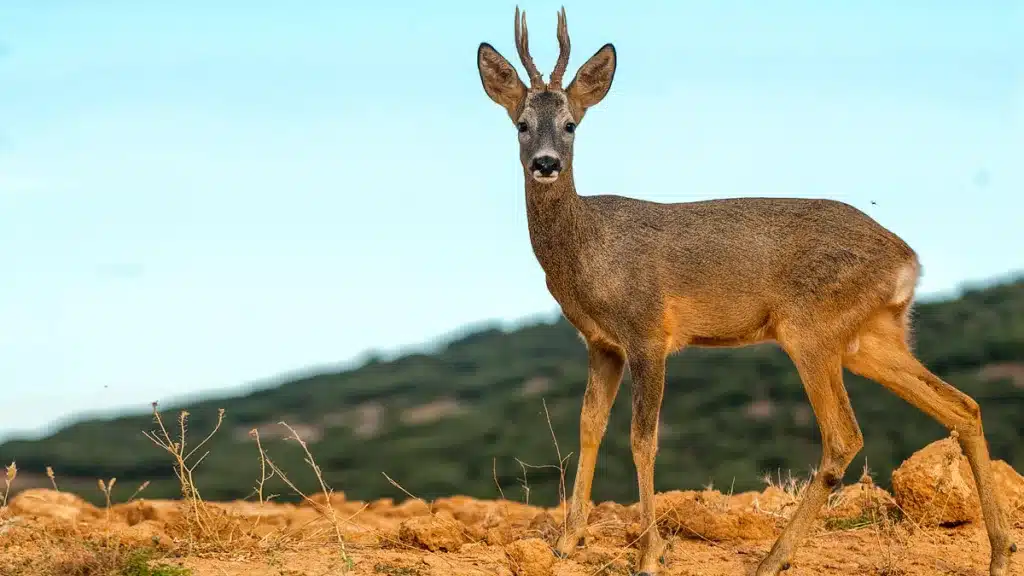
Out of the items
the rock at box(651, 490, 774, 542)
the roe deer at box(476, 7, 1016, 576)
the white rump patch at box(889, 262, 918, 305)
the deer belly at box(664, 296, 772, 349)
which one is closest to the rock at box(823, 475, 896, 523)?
the rock at box(651, 490, 774, 542)

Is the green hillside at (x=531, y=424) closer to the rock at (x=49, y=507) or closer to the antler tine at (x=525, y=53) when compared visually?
the rock at (x=49, y=507)

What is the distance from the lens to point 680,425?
4947 cm

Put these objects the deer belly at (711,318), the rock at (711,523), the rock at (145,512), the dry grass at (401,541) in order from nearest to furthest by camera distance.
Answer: the dry grass at (401,541) → the deer belly at (711,318) → the rock at (711,523) → the rock at (145,512)

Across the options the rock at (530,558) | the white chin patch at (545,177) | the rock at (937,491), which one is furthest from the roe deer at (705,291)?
the rock at (937,491)

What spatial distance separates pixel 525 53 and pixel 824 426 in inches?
139

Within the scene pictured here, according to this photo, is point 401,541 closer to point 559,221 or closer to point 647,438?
point 647,438

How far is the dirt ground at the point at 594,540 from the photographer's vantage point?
887 cm

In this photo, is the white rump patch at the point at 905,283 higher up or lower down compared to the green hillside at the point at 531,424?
higher up

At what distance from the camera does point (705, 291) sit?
9508 mm

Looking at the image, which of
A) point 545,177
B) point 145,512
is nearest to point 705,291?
point 545,177

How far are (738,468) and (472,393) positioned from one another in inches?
1034

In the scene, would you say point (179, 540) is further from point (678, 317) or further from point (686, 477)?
point (686, 477)

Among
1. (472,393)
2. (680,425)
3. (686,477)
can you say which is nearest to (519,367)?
(472,393)

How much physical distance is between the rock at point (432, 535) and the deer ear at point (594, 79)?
10.9ft
